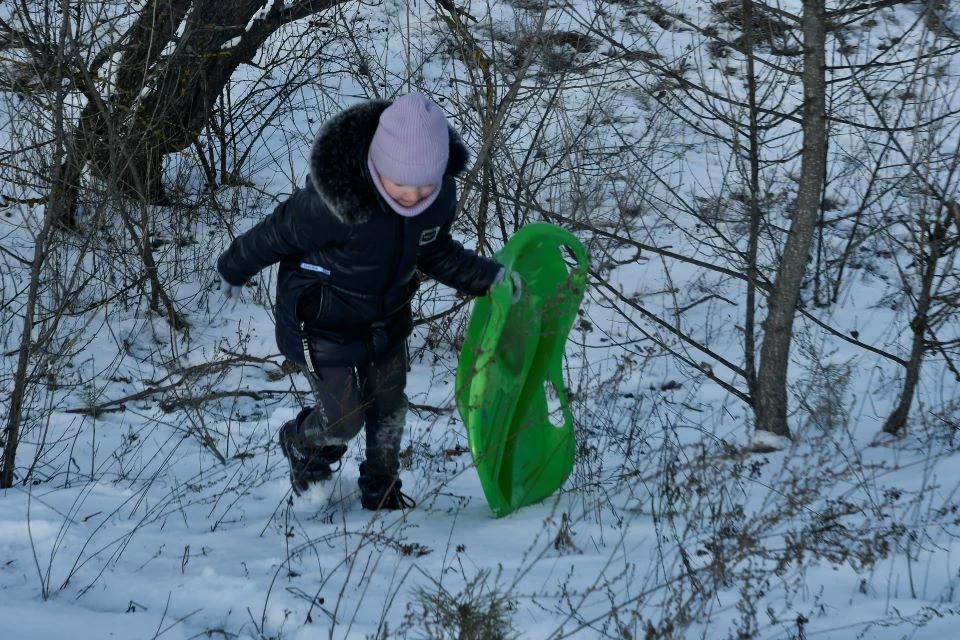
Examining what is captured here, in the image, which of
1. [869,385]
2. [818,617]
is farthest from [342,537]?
[869,385]

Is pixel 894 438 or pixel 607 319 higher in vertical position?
pixel 607 319

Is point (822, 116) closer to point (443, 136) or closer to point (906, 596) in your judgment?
point (443, 136)

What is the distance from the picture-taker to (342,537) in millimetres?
2975

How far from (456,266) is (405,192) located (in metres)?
0.44

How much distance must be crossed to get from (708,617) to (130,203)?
4.98m

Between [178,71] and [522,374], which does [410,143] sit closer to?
[522,374]

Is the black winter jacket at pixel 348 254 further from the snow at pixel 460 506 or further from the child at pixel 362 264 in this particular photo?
the snow at pixel 460 506

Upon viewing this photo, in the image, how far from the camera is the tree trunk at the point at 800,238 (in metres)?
3.53

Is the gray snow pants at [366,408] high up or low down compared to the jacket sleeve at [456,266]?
down

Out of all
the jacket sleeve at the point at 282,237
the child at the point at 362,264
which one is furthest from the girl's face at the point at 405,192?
the jacket sleeve at the point at 282,237

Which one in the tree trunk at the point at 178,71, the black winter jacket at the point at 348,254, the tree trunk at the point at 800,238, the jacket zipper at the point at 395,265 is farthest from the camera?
the tree trunk at the point at 178,71

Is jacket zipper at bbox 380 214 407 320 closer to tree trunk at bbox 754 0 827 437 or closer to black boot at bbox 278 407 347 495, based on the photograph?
black boot at bbox 278 407 347 495

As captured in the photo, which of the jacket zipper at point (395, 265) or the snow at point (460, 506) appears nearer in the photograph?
the snow at point (460, 506)

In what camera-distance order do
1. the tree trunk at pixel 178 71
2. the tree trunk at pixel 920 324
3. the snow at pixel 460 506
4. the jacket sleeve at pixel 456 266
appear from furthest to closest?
the tree trunk at pixel 178 71 → the tree trunk at pixel 920 324 → the jacket sleeve at pixel 456 266 → the snow at pixel 460 506
